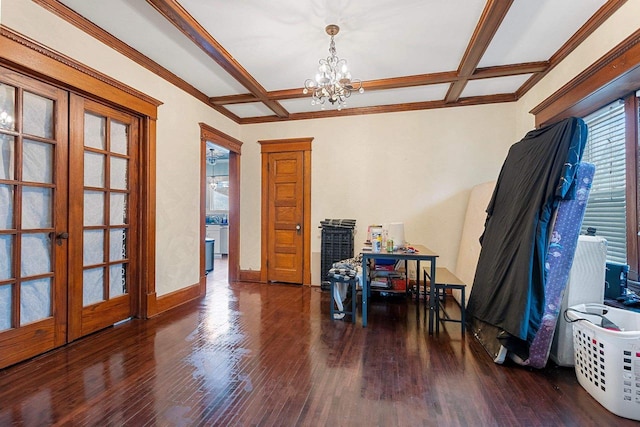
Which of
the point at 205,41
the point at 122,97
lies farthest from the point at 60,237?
the point at 205,41

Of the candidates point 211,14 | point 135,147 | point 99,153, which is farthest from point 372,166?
point 99,153

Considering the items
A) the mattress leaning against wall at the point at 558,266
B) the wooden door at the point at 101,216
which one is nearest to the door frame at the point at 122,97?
the wooden door at the point at 101,216

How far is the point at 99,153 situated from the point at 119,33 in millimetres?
1165

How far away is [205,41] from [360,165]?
9.03 feet

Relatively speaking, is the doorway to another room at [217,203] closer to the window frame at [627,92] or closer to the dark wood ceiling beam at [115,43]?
the dark wood ceiling beam at [115,43]

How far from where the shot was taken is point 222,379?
2.10 m

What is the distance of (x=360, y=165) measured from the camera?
4684mm

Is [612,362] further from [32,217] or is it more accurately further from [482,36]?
[32,217]

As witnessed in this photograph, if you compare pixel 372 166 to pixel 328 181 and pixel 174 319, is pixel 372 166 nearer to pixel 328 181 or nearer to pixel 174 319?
pixel 328 181

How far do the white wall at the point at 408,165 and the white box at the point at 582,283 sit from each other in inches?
82.2

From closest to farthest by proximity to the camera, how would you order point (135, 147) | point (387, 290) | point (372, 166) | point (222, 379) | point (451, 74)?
point (222, 379) → point (135, 147) → point (451, 74) → point (387, 290) → point (372, 166)

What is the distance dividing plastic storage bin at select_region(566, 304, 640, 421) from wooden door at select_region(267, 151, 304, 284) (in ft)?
11.8

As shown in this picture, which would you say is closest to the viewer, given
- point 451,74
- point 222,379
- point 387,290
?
point 222,379

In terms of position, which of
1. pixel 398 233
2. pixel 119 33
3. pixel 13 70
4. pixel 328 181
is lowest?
pixel 398 233
